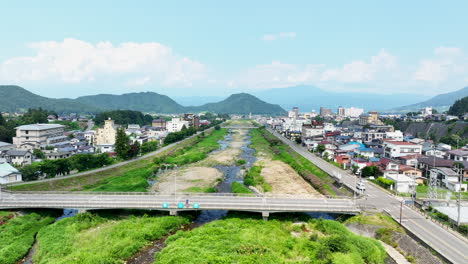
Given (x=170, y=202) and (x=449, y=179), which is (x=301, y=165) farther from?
(x=170, y=202)

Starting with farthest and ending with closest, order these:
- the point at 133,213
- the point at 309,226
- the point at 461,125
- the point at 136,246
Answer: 1. the point at 461,125
2. the point at 133,213
3. the point at 309,226
4. the point at 136,246

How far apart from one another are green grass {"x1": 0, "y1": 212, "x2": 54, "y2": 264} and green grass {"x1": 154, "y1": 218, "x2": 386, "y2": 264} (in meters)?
11.5

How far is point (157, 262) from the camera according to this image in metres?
21.0

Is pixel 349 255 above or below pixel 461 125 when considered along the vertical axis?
below

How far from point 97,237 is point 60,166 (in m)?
25.3

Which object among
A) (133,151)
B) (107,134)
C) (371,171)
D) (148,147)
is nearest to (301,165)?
(371,171)

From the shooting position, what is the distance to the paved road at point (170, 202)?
95.2 ft

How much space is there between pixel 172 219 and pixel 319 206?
51.2ft

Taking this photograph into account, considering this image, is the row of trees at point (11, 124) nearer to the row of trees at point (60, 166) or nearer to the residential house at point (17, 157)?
the residential house at point (17, 157)

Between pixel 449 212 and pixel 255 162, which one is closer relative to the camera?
pixel 449 212

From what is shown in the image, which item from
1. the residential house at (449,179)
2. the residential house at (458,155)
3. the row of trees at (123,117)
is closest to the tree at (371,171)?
the residential house at (449,179)

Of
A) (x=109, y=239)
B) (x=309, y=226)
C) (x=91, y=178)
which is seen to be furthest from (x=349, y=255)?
(x=91, y=178)

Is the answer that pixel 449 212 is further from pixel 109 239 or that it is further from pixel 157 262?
pixel 109 239

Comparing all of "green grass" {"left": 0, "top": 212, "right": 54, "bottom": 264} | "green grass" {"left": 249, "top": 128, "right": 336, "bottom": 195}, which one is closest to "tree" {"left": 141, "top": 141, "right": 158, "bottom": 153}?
"green grass" {"left": 249, "top": 128, "right": 336, "bottom": 195}
